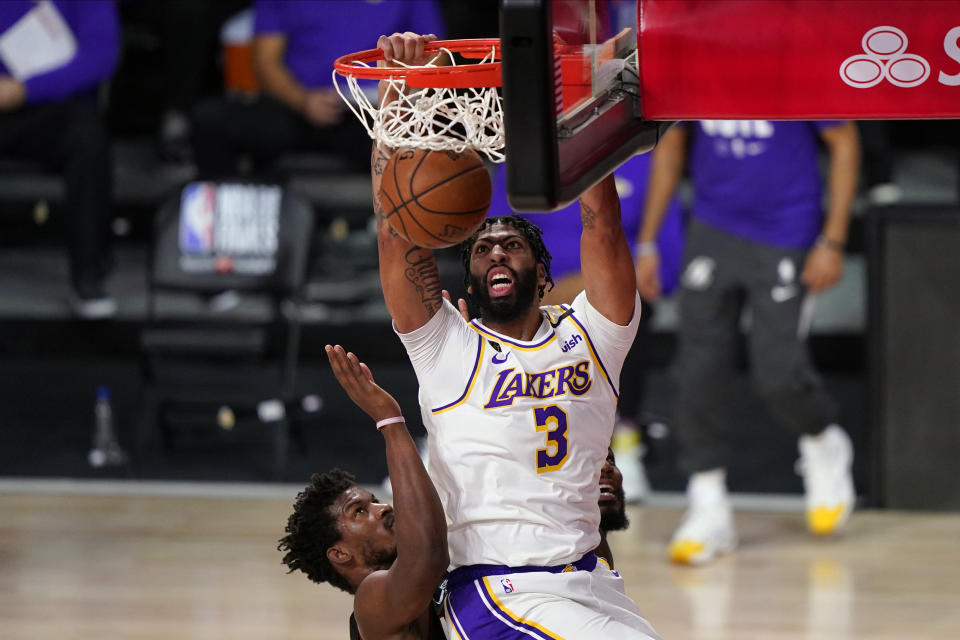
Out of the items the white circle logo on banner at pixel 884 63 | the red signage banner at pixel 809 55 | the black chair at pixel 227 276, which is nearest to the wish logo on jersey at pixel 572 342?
the red signage banner at pixel 809 55

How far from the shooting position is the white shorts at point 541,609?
3211mm

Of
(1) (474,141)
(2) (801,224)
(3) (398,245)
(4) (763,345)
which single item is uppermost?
(1) (474,141)

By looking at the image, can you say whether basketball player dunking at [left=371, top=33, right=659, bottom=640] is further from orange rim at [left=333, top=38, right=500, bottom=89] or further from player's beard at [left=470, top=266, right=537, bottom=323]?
orange rim at [left=333, top=38, right=500, bottom=89]

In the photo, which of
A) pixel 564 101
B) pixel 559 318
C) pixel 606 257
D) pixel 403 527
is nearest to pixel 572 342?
pixel 559 318

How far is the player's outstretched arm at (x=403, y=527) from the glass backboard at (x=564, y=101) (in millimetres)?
880

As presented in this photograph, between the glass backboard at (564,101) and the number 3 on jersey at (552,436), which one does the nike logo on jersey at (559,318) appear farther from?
the glass backboard at (564,101)

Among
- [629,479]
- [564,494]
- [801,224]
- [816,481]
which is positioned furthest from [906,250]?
[564,494]

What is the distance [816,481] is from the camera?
19.4 feet

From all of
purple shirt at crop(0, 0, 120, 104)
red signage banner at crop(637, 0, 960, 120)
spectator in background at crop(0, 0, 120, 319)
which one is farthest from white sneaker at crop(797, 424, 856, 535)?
purple shirt at crop(0, 0, 120, 104)

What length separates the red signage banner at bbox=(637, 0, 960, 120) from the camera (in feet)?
8.24

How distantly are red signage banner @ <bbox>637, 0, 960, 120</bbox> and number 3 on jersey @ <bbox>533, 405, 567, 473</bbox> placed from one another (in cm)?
97

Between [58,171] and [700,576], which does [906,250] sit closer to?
[700,576]

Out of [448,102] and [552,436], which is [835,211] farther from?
[448,102]

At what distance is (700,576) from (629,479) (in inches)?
33.8
